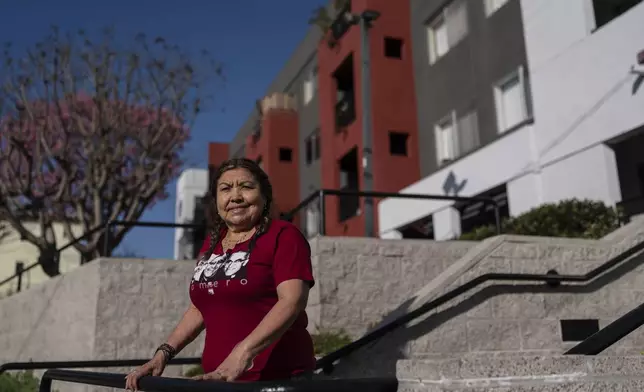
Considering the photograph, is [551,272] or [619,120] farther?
[619,120]

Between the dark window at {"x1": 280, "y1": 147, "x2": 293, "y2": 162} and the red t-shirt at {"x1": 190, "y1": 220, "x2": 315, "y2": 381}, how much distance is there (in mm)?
24857

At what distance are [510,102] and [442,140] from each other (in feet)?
9.51

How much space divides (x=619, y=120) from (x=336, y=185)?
10.9m

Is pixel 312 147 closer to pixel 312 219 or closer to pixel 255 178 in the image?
pixel 312 219

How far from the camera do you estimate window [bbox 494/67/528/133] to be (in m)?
13.4

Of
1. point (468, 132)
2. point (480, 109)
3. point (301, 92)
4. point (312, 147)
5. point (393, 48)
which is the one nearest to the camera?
point (480, 109)

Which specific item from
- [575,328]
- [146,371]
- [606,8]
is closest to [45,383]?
[146,371]

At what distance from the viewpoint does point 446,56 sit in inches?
639

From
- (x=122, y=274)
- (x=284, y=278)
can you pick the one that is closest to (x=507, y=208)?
(x=122, y=274)

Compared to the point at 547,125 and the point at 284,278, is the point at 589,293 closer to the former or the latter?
the point at 284,278

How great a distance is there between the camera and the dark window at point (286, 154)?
27345 mm

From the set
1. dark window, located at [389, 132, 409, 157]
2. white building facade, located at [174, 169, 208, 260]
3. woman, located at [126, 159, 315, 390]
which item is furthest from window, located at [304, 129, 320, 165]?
woman, located at [126, 159, 315, 390]

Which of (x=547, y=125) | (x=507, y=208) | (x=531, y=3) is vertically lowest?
(x=507, y=208)

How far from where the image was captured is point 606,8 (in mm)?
11844
